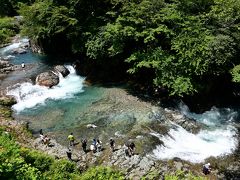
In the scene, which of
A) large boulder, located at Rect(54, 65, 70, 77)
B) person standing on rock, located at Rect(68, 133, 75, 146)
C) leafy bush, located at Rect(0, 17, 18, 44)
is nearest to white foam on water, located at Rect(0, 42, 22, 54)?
leafy bush, located at Rect(0, 17, 18, 44)

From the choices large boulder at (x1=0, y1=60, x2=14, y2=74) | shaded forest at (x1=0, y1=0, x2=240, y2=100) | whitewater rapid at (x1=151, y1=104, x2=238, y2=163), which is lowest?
whitewater rapid at (x1=151, y1=104, x2=238, y2=163)

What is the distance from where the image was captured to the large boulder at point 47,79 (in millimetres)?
37372

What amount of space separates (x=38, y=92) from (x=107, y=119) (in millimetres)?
9269

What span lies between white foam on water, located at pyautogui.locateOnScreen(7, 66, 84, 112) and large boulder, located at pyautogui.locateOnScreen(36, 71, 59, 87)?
45cm

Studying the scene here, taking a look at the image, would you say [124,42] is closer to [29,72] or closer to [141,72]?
[141,72]

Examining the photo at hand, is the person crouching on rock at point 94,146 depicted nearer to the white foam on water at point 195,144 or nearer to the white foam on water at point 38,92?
the white foam on water at point 195,144

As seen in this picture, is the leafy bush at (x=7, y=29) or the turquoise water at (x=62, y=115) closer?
the turquoise water at (x=62, y=115)

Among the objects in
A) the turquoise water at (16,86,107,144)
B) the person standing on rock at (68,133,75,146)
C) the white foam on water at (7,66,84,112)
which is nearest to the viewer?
the person standing on rock at (68,133,75,146)

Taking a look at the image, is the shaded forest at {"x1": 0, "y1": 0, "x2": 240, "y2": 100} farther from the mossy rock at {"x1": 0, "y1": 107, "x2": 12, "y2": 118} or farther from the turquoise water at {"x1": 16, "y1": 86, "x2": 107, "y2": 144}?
the mossy rock at {"x1": 0, "y1": 107, "x2": 12, "y2": 118}

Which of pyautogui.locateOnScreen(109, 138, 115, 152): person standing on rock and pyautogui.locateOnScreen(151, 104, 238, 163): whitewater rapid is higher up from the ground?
pyautogui.locateOnScreen(109, 138, 115, 152): person standing on rock

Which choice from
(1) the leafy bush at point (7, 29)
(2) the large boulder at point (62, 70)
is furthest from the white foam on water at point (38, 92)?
(1) the leafy bush at point (7, 29)

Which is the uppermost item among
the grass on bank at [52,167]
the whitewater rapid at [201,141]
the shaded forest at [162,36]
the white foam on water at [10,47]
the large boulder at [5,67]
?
the shaded forest at [162,36]

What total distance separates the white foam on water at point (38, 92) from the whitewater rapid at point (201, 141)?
1213 centimetres

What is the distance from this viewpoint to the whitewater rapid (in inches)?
1025
